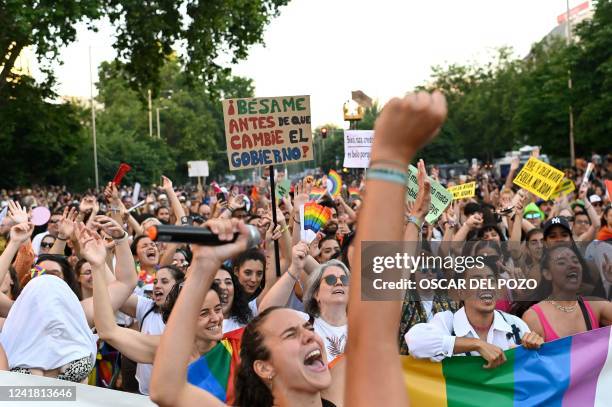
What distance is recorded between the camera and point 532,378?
4.63 m

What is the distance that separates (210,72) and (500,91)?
49653 millimetres

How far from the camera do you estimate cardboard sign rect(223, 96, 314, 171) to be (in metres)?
9.18

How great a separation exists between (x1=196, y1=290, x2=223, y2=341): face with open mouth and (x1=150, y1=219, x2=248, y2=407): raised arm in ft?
6.16

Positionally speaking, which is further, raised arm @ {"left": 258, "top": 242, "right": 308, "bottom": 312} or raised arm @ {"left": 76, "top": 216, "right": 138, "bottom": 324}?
raised arm @ {"left": 76, "top": 216, "right": 138, "bottom": 324}

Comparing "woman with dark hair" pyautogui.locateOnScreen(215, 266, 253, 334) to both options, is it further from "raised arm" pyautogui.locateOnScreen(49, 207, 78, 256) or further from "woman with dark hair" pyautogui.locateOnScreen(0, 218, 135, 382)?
"raised arm" pyautogui.locateOnScreen(49, 207, 78, 256)

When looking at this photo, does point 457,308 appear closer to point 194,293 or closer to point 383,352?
point 194,293

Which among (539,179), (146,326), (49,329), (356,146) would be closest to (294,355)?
(49,329)

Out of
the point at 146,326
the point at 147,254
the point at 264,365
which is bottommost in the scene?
the point at 146,326

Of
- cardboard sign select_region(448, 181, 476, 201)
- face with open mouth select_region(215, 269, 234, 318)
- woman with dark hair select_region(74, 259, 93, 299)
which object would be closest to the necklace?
face with open mouth select_region(215, 269, 234, 318)

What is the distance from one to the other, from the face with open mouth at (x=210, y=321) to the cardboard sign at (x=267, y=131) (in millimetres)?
4423

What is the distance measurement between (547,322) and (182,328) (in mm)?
3057

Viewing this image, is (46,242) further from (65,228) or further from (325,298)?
(325,298)

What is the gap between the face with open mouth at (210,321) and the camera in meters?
4.71

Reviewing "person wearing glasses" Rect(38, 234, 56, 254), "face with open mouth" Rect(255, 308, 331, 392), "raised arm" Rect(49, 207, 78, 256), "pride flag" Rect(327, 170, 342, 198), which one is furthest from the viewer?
"pride flag" Rect(327, 170, 342, 198)
